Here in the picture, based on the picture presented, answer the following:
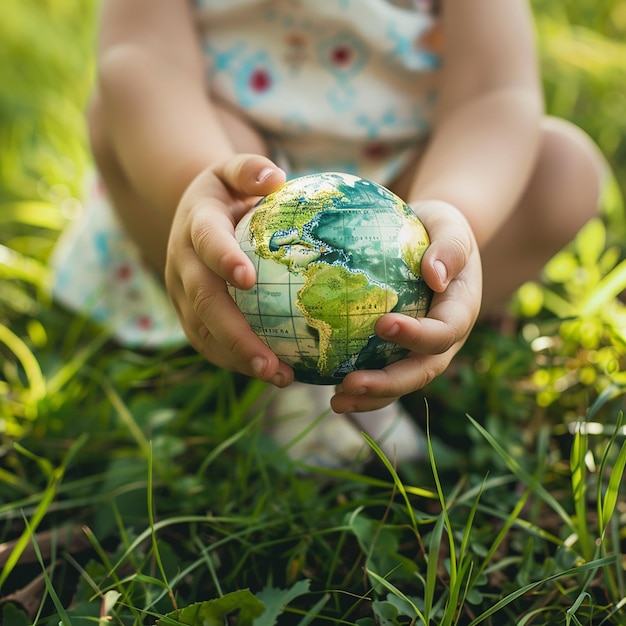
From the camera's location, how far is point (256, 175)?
99cm

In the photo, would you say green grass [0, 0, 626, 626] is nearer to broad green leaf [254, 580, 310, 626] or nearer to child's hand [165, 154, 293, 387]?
broad green leaf [254, 580, 310, 626]

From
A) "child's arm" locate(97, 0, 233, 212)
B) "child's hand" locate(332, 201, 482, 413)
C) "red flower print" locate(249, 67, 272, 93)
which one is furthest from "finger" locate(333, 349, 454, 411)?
"red flower print" locate(249, 67, 272, 93)

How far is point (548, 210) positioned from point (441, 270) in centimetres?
77

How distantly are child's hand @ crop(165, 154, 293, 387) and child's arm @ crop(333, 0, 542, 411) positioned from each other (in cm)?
15

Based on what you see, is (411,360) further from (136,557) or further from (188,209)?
(136,557)

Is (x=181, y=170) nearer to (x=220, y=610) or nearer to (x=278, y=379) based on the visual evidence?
(x=278, y=379)

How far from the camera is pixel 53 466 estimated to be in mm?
1401

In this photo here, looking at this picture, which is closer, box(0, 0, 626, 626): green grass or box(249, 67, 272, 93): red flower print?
box(0, 0, 626, 626): green grass

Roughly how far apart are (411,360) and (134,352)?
1.02m

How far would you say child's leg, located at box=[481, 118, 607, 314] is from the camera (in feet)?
5.23

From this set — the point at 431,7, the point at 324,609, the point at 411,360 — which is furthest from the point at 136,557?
the point at 431,7

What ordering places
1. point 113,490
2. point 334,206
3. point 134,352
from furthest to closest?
point 134,352 → point 113,490 → point 334,206

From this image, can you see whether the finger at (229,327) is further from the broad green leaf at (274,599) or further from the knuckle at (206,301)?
the broad green leaf at (274,599)

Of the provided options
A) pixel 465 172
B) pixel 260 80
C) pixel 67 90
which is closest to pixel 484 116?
pixel 465 172
